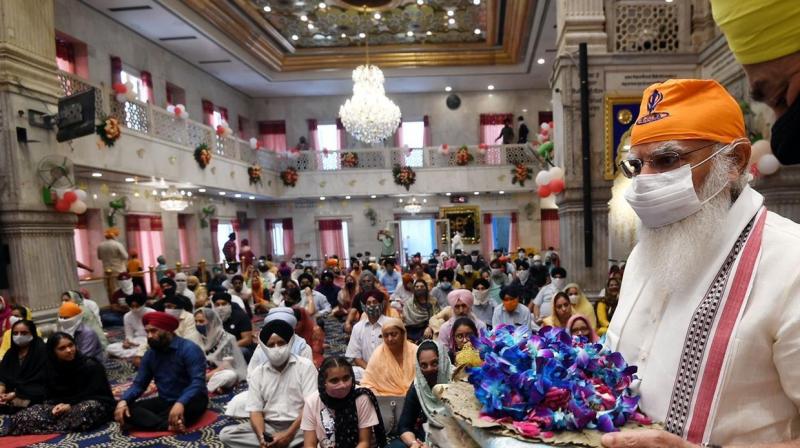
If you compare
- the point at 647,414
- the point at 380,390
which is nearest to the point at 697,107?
the point at 647,414

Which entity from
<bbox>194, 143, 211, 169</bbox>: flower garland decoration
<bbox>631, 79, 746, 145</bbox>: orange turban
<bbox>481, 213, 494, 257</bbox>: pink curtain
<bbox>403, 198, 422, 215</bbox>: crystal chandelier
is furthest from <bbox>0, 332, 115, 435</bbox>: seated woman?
<bbox>481, 213, 494, 257</bbox>: pink curtain

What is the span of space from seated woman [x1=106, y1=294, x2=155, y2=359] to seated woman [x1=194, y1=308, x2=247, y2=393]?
1191 mm

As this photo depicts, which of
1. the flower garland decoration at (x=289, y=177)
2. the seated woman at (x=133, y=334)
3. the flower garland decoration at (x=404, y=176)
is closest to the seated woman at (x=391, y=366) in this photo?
the seated woman at (x=133, y=334)

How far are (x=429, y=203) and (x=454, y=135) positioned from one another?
261 cm

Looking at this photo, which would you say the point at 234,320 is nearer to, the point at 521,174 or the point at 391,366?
the point at 391,366

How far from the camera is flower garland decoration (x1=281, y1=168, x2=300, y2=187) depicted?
1573cm

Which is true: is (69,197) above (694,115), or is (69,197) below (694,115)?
above

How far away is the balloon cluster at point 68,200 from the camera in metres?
6.45

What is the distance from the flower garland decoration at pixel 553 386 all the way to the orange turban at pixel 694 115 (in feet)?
1.54

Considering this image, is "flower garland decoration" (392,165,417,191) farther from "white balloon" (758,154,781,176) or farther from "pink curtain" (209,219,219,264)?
"white balloon" (758,154,781,176)

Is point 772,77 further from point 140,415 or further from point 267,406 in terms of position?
point 140,415

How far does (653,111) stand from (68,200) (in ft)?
24.0

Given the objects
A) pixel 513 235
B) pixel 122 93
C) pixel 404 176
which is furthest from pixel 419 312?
pixel 513 235

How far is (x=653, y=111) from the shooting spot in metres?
1.04
